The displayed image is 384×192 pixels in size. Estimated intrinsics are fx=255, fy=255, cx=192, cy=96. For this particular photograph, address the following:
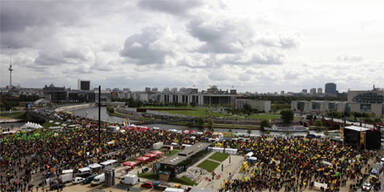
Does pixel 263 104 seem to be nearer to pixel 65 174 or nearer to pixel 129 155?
pixel 129 155

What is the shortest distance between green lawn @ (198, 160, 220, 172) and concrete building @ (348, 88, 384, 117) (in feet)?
268

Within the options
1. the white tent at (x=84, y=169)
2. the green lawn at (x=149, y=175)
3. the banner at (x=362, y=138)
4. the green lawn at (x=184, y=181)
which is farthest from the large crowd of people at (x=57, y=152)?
the banner at (x=362, y=138)

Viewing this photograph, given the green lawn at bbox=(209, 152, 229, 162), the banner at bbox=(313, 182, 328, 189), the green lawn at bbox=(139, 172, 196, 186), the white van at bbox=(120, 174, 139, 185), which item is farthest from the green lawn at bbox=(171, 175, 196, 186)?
the banner at bbox=(313, 182, 328, 189)

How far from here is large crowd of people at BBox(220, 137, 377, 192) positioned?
22705 mm

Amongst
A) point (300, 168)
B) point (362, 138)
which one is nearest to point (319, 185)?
point (300, 168)

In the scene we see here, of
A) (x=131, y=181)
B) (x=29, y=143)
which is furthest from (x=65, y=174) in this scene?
(x=29, y=143)

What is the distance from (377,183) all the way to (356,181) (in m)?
1.79

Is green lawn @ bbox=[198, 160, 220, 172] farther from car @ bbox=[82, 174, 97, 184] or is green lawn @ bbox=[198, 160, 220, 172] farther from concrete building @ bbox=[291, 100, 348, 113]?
concrete building @ bbox=[291, 100, 348, 113]

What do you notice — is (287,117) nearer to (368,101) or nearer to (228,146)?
(368,101)

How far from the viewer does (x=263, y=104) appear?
110312 millimetres

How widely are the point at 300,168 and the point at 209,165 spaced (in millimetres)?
9508

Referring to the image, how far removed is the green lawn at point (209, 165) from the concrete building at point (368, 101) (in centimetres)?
8163

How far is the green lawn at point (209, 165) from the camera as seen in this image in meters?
27.4

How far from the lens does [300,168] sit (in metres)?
26.6
